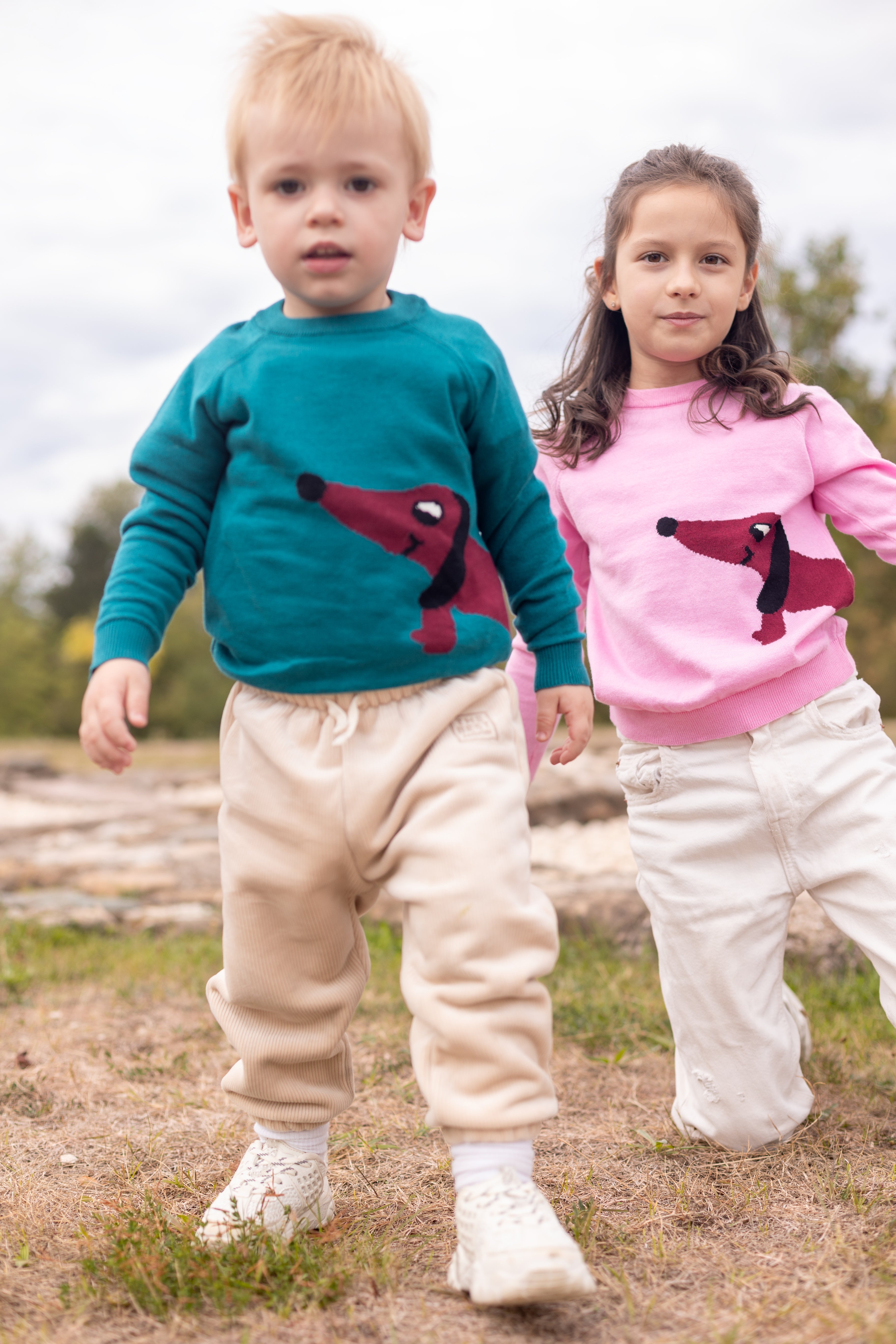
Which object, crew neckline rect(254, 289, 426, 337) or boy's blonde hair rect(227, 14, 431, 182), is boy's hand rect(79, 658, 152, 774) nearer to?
crew neckline rect(254, 289, 426, 337)

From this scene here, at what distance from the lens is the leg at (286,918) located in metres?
1.82

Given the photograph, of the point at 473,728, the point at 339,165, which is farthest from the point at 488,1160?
the point at 339,165

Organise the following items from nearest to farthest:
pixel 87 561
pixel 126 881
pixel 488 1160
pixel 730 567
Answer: pixel 488 1160
pixel 730 567
pixel 126 881
pixel 87 561

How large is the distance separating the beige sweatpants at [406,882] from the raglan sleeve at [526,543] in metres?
0.13

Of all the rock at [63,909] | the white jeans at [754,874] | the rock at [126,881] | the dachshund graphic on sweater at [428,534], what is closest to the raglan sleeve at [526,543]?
the dachshund graphic on sweater at [428,534]

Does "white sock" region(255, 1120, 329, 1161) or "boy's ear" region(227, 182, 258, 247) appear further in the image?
"white sock" region(255, 1120, 329, 1161)

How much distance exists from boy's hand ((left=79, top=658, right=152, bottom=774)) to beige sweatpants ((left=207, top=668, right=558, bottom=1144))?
16cm

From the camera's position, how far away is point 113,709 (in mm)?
1769

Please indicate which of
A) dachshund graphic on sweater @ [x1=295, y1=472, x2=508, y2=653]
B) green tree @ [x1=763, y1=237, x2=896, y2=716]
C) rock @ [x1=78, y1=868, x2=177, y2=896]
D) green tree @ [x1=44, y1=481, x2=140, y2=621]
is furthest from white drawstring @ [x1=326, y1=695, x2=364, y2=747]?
green tree @ [x1=44, y1=481, x2=140, y2=621]

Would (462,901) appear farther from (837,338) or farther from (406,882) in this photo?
(837,338)

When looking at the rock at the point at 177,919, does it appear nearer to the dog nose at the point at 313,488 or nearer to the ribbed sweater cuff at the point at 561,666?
the ribbed sweater cuff at the point at 561,666

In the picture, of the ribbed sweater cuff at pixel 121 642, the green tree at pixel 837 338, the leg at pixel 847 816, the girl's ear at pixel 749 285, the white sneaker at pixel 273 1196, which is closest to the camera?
the ribbed sweater cuff at pixel 121 642

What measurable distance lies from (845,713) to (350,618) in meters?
1.08

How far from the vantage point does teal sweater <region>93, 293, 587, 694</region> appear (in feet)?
5.92
